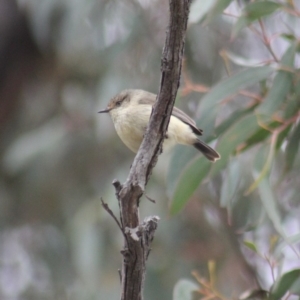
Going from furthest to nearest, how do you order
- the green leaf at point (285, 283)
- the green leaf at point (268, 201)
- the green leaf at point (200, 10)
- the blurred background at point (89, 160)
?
the blurred background at point (89, 160), the green leaf at point (200, 10), the green leaf at point (268, 201), the green leaf at point (285, 283)

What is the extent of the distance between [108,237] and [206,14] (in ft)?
5.41

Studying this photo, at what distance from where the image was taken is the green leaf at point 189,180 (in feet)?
9.14

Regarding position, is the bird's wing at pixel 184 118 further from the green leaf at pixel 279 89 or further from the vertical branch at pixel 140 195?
the vertical branch at pixel 140 195

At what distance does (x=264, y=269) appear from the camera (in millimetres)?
4145

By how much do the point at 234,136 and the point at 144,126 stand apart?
0.39m

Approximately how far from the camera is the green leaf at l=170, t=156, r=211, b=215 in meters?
2.79

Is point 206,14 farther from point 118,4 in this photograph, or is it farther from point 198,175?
point 118,4

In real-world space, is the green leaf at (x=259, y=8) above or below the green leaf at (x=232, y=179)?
above

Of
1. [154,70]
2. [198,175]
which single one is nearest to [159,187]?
[154,70]

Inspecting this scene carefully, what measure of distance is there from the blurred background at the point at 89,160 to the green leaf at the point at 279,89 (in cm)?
81

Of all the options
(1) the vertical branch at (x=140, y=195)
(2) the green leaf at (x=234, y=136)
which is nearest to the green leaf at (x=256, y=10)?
(2) the green leaf at (x=234, y=136)

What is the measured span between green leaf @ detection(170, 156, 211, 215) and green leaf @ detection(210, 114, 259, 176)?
1.9 inches

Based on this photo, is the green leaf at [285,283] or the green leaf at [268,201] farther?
the green leaf at [268,201]

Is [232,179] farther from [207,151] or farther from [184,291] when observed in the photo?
[184,291]
